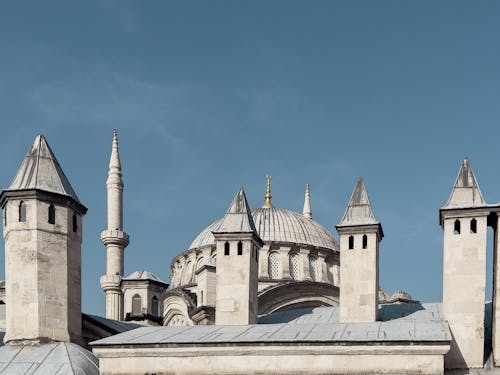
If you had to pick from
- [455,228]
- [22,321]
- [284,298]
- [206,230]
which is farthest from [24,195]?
[206,230]

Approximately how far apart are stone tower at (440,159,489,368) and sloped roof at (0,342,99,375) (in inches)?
433

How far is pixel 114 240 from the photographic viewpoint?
173 ft

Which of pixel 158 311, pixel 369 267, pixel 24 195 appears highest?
pixel 24 195

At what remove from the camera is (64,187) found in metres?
33.2

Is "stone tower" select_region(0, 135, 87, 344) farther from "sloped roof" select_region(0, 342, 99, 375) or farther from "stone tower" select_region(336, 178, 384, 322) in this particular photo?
"stone tower" select_region(336, 178, 384, 322)

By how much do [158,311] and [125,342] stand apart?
1716 centimetres

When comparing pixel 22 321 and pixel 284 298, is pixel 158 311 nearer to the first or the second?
pixel 284 298

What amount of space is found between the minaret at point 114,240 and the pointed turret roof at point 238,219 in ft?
60.4

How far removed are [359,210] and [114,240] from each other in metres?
23.2

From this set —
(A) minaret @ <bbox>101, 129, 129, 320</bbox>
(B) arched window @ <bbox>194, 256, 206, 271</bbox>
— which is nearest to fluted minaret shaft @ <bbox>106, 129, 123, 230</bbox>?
(A) minaret @ <bbox>101, 129, 129, 320</bbox>

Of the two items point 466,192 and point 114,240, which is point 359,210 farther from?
point 114,240

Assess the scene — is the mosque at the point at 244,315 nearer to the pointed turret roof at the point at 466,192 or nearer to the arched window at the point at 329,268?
the pointed turret roof at the point at 466,192

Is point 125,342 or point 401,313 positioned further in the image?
point 401,313

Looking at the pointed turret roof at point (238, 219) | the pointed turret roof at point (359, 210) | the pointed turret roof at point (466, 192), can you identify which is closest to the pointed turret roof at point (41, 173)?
the pointed turret roof at point (238, 219)
